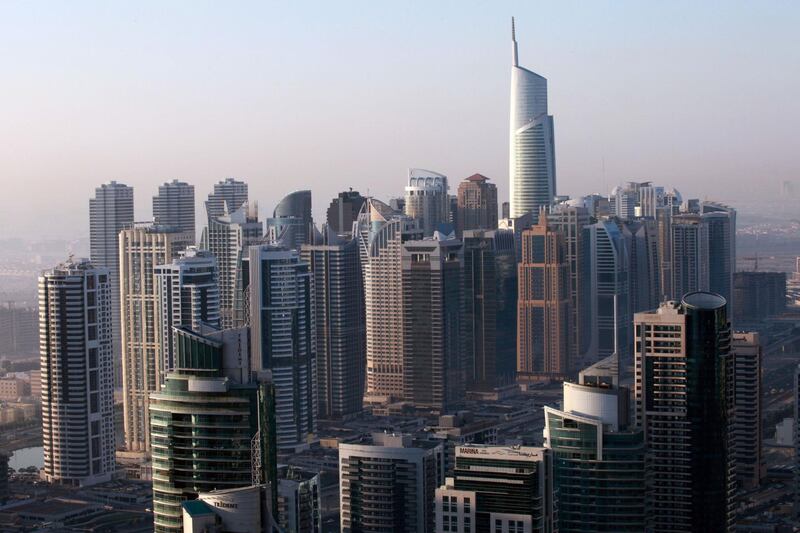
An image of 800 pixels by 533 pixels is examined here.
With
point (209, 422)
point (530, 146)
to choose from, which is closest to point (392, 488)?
point (209, 422)

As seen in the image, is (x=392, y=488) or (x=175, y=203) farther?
(x=175, y=203)

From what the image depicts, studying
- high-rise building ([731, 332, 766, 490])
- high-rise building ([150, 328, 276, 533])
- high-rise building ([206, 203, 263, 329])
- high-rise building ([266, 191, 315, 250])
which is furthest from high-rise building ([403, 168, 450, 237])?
high-rise building ([150, 328, 276, 533])

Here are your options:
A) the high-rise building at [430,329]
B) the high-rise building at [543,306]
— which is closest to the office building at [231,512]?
the high-rise building at [430,329]

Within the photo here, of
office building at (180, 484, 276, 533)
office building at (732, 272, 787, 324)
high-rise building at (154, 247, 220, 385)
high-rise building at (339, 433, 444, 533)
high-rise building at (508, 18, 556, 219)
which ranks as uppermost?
high-rise building at (508, 18, 556, 219)

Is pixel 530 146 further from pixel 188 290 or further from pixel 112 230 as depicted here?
pixel 188 290

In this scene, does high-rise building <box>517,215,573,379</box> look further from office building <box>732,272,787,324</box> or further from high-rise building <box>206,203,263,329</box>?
high-rise building <box>206,203,263,329</box>

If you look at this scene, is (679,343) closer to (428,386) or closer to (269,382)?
(269,382)
